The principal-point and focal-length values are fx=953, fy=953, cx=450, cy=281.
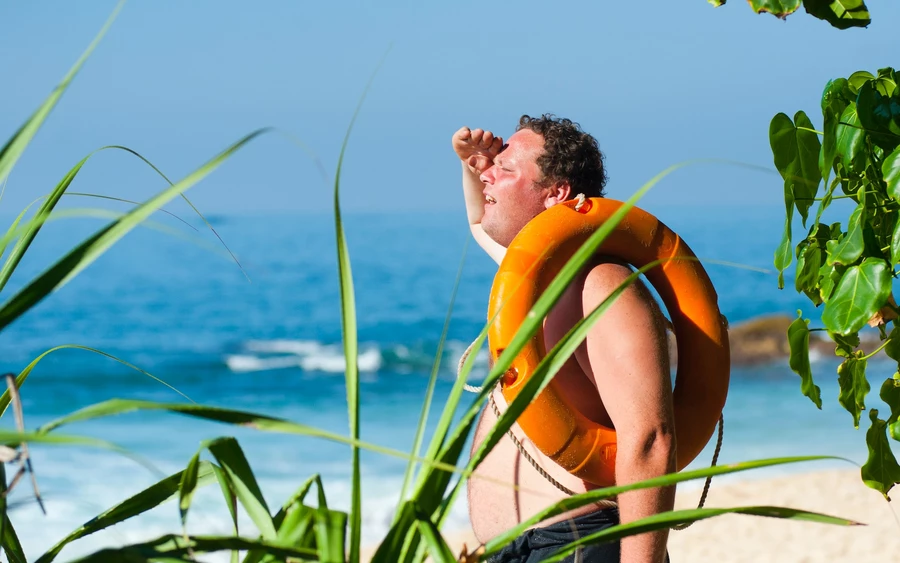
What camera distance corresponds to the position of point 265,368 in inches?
660

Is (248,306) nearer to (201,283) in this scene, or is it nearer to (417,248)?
(201,283)

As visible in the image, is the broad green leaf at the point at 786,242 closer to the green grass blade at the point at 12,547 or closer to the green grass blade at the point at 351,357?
the green grass blade at the point at 351,357

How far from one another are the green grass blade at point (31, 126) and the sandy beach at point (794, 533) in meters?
4.80

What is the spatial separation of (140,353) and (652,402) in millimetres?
18151

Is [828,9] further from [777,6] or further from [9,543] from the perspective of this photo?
[9,543]

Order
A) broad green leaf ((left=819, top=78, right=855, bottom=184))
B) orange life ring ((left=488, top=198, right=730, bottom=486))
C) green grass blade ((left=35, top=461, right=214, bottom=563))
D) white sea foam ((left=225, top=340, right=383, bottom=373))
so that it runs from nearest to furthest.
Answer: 1. green grass blade ((left=35, top=461, right=214, bottom=563))
2. broad green leaf ((left=819, top=78, right=855, bottom=184))
3. orange life ring ((left=488, top=198, right=730, bottom=486))
4. white sea foam ((left=225, top=340, right=383, bottom=373))

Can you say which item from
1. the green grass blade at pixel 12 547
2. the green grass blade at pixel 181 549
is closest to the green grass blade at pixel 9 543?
the green grass blade at pixel 12 547

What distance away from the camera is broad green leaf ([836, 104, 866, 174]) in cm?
149

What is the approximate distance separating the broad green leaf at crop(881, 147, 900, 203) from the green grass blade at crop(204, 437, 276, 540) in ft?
3.24

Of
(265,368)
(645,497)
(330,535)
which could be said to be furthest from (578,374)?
(265,368)

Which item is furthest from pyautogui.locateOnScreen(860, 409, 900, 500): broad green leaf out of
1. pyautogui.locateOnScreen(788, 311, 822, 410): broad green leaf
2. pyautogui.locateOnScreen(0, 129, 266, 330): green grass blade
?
pyautogui.locateOnScreen(0, 129, 266, 330): green grass blade

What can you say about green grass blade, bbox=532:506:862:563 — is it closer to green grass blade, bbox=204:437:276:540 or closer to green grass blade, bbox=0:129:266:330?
green grass blade, bbox=204:437:276:540

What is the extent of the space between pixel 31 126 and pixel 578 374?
3.71 feet

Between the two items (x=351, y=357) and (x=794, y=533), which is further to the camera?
(x=794, y=533)
